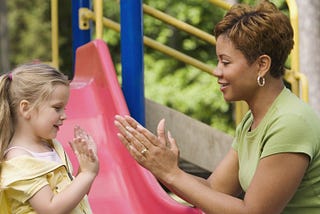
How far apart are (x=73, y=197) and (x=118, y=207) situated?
2.77 ft

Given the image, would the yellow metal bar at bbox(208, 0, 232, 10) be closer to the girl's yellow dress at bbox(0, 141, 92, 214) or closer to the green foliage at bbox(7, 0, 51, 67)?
the girl's yellow dress at bbox(0, 141, 92, 214)

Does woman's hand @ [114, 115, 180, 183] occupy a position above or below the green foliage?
above

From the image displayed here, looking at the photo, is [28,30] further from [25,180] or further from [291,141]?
[291,141]

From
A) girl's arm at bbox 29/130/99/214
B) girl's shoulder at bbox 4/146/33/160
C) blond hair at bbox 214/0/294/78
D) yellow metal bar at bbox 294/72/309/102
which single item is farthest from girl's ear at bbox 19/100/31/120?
yellow metal bar at bbox 294/72/309/102

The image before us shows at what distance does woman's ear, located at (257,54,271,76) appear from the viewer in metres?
3.52

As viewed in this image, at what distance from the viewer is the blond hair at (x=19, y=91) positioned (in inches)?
139

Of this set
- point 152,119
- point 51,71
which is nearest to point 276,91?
point 51,71

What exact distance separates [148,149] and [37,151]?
0.44m

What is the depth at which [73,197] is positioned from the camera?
340 centimetres

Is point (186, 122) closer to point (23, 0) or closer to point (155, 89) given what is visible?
point (155, 89)

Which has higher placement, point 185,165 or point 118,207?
point 118,207

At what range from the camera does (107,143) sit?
14.9 feet

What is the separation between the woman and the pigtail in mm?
427

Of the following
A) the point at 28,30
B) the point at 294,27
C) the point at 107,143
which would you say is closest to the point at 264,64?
the point at 107,143
